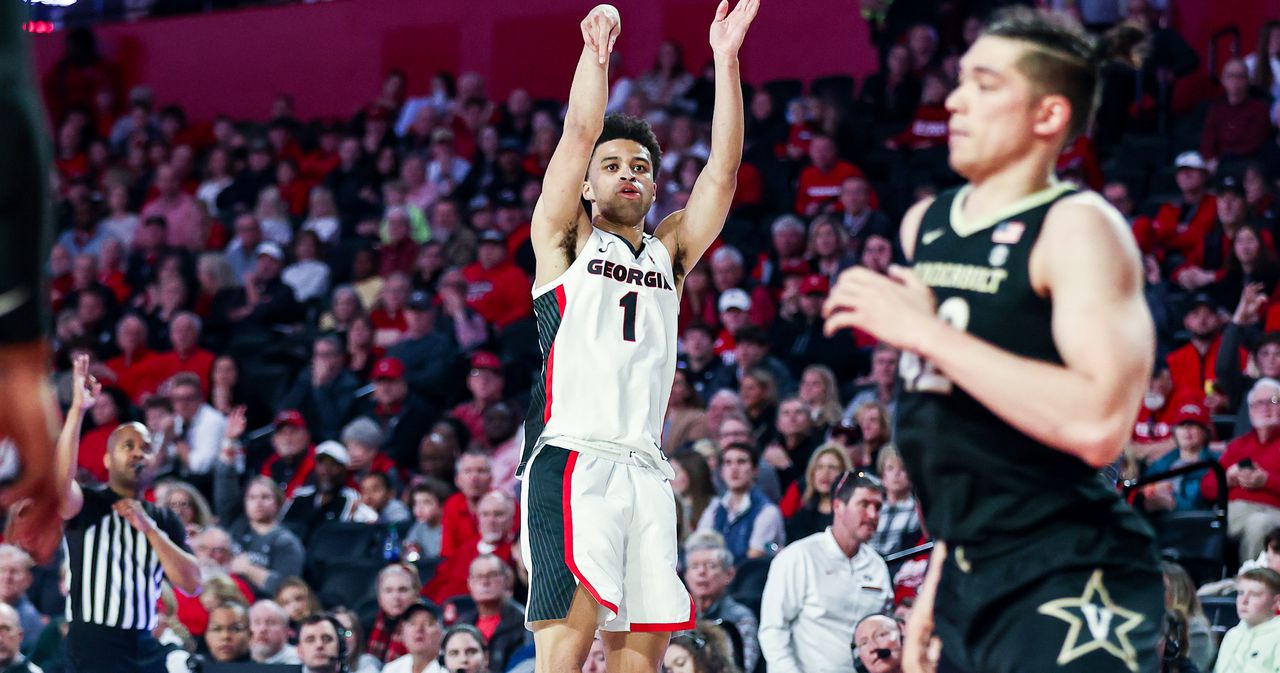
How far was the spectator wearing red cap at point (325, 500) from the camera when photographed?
12117 mm

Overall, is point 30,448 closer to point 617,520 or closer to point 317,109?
point 617,520

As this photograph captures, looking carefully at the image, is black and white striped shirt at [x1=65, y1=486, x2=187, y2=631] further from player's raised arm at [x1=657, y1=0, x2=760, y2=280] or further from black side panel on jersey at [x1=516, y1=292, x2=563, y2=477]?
player's raised arm at [x1=657, y1=0, x2=760, y2=280]

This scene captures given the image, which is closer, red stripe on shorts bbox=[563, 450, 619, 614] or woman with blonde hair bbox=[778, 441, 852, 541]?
red stripe on shorts bbox=[563, 450, 619, 614]

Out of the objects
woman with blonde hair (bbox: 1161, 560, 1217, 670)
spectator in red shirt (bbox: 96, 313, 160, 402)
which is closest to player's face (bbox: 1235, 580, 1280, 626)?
woman with blonde hair (bbox: 1161, 560, 1217, 670)

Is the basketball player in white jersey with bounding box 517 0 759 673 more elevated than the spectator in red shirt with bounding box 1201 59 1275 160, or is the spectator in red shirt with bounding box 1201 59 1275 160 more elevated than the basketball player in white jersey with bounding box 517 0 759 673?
the spectator in red shirt with bounding box 1201 59 1275 160

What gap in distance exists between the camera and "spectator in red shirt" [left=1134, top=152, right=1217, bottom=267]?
12.5 meters

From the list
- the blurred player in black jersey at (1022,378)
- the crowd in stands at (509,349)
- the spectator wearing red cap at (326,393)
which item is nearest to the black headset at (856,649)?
the crowd in stands at (509,349)

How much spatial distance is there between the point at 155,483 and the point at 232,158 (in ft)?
22.8

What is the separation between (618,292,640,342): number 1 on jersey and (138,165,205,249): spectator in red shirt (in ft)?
41.0

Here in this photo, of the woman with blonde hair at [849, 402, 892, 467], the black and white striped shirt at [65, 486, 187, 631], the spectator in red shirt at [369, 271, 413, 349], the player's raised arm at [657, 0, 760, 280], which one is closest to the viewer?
the player's raised arm at [657, 0, 760, 280]

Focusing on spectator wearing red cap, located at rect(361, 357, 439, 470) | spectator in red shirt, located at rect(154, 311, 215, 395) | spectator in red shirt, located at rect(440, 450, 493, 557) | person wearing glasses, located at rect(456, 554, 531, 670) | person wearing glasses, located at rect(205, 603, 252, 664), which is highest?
spectator in red shirt, located at rect(154, 311, 215, 395)

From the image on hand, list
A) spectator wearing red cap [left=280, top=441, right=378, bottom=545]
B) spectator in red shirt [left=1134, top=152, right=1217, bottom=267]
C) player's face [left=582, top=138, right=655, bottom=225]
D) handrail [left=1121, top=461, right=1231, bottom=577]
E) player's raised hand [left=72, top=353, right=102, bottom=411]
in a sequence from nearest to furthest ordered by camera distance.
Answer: player's face [left=582, top=138, right=655, bottom=225] → player's raised hand [left=72, top=353, right=102, bottom=411] → handrail [left=1121, top=461, right=1231, bottom=577] → spectator wearing red cap [left=280, top=441, right=378, bottom=545] → spectator in red shirt [left=1134, top=152, right=1217, bottom=267]

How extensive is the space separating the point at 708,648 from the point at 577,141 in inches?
155

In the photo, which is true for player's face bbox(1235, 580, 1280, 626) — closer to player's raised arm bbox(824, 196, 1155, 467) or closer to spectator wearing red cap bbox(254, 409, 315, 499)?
player's raised arm bbox(824, 196, 1155, 467)
